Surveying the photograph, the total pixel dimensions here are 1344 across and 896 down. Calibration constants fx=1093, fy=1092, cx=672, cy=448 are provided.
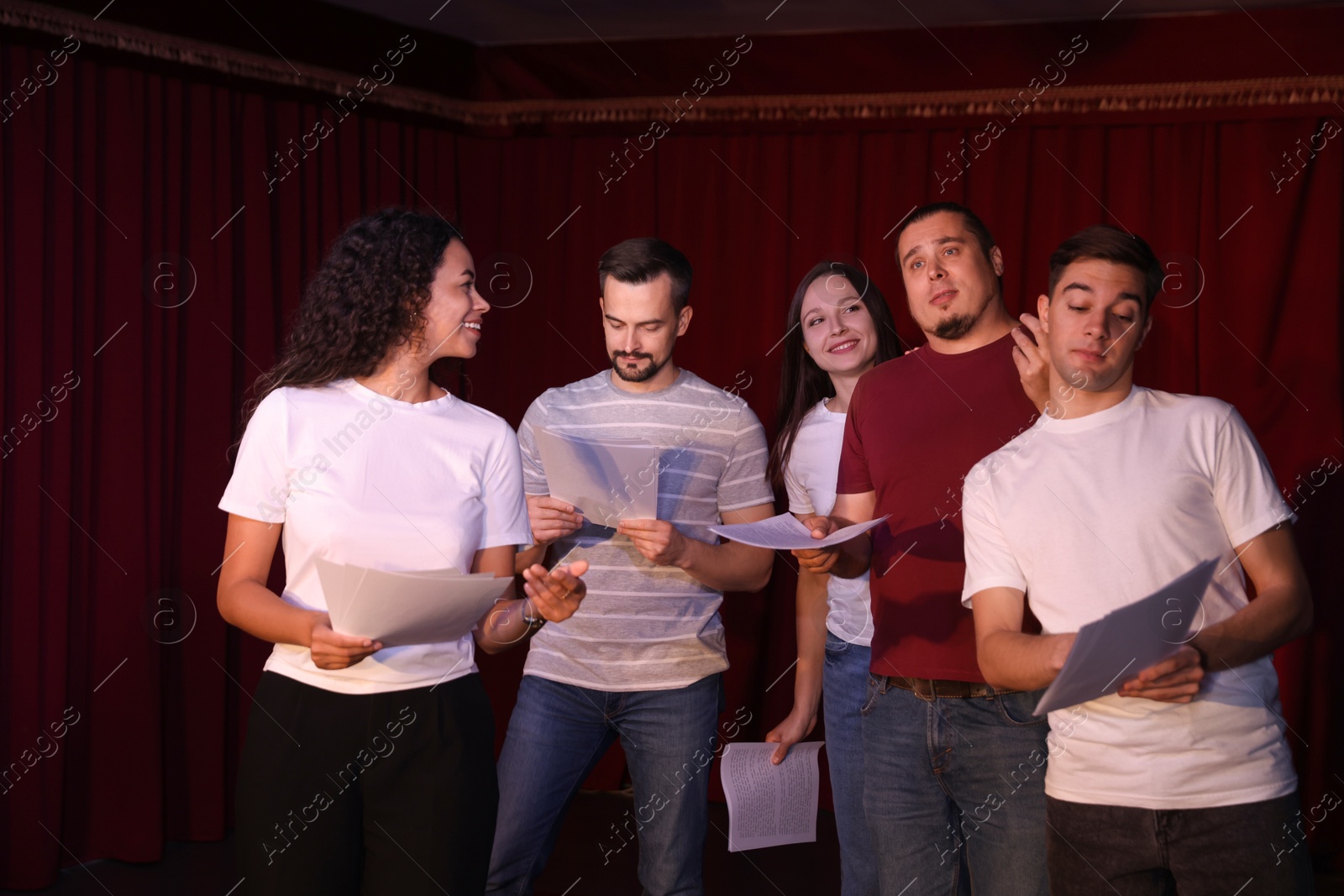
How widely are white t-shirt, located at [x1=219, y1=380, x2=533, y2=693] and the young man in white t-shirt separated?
85cm

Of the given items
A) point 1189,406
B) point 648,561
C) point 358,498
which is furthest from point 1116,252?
point 358,498

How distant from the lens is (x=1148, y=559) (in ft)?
5.27

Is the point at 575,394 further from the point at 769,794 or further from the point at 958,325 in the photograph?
the point at 769,794

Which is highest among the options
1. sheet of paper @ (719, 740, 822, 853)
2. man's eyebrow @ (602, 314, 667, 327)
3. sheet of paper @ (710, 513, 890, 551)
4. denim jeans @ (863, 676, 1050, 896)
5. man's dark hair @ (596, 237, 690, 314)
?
man's dark hair @ (596, 237, 690, 314)

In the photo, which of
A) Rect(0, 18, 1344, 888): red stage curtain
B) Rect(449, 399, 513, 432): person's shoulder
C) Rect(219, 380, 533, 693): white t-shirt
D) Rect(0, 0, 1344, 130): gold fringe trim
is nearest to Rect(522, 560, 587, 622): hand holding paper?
Rect(219, 380, 533, 693): white t-shirt

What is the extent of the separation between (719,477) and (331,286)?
0.99 m

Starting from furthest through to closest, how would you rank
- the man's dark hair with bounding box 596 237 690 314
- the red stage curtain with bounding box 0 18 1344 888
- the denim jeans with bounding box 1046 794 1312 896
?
the red stage curtain with bounding box 0 18 1344 888 → the man's dark hair with bounding box 596 237 690 314 → the denim jeans with bounding box 1046 794 1312 896

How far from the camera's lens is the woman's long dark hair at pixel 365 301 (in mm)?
1791

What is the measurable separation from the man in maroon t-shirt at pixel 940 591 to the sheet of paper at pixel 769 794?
1.73 ft

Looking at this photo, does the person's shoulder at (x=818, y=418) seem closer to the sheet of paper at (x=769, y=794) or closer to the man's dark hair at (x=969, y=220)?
the man's dark hair at (x=969, y=220)

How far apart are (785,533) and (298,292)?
2539 mm

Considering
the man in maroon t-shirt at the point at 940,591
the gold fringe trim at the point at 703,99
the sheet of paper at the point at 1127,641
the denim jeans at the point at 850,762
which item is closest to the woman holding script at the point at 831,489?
the denim jeans at the point at 850,762

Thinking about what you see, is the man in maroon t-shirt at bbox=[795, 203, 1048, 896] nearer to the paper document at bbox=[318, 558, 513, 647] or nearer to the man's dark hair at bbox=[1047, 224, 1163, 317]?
the man's dark hair at bbox=[1047, 224, 1163, 317]

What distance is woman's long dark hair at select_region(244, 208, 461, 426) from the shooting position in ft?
5.88
